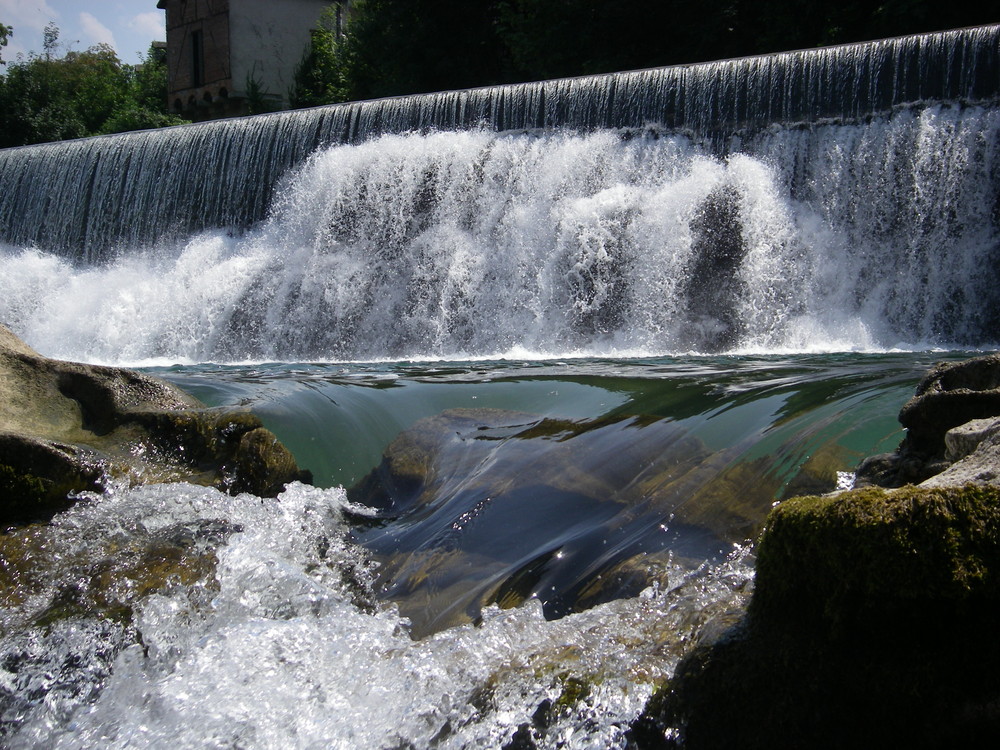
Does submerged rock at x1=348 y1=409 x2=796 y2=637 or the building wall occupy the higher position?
the building wall

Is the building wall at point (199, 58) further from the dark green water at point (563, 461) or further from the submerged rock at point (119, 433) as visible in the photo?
the submerged rock at point (119, 433)

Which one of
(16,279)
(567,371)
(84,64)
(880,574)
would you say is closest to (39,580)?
(880,574)

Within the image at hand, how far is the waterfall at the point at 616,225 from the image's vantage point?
31.5 ft

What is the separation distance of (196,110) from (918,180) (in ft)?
84.2

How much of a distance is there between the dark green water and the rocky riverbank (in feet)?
3.19

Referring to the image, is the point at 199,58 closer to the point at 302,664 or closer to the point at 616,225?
the point at 616,225

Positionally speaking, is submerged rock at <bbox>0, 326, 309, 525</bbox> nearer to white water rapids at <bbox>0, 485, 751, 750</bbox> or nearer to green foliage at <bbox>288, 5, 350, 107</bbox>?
white water rapids at <bbox>0, 485, 751, 750</bbox>

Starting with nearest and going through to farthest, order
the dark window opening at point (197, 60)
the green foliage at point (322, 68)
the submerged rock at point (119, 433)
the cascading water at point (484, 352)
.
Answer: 1. the cascading water at point (484, 352)
2. the submerged rock at point (119, 433)
3. the green foliage at point (322, 68)
4. the dark window opening at point (197, 60)

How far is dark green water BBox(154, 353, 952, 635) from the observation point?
11.0ft

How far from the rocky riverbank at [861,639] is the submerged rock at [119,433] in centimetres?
255

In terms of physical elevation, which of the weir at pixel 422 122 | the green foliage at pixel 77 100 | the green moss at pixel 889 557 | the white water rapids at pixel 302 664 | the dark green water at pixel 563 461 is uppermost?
the green foliage at pixel 77 100

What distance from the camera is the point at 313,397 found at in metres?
5.84

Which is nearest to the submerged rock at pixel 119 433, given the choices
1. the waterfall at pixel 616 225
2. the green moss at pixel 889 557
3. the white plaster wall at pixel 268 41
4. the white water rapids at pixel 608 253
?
the green moss at pixel 889 557

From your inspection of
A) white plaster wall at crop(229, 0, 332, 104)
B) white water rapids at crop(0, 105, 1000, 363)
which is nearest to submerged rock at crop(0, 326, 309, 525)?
white water rapids at crop(0, 105, 1000, 363)
